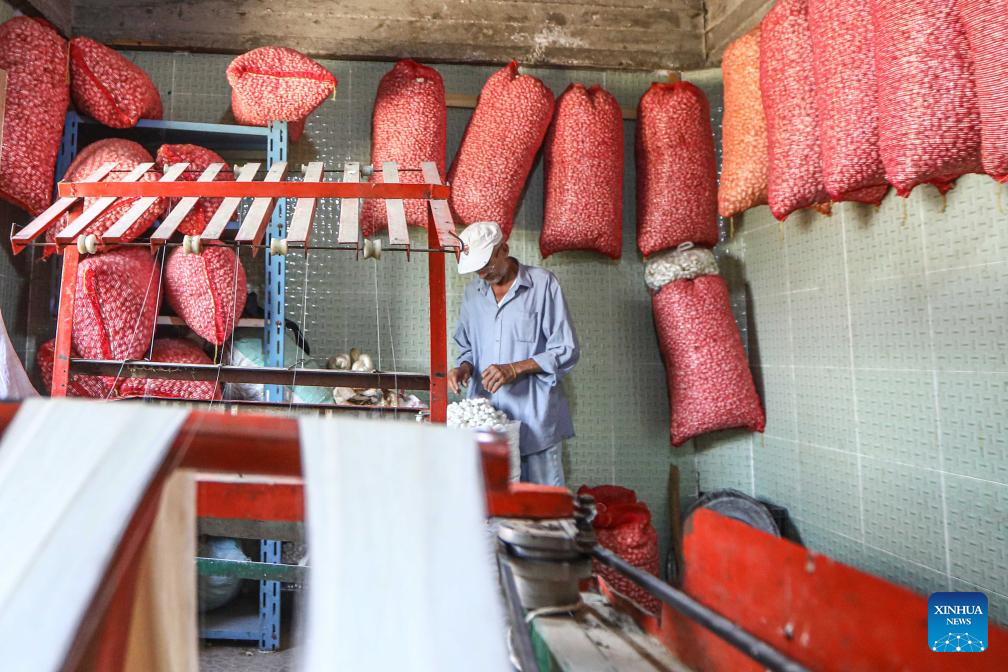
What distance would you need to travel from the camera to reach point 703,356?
2.39 metres

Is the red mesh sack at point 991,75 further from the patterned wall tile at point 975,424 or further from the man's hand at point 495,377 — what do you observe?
the man's hand at point 495,377

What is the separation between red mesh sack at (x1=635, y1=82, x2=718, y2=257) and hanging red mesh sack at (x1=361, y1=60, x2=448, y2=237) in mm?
890

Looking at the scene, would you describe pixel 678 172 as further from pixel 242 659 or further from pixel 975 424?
pixel 242 659

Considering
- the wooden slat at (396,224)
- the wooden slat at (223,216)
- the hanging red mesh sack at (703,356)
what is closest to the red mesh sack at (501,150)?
the hanging red mesh sack at (703,356)

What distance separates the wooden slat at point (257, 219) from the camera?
4.33 ft

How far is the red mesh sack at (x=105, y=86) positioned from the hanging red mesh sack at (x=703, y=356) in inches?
83.6

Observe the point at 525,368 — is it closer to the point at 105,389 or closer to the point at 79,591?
the point at 105,389

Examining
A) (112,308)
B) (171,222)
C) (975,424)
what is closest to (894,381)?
(975,424)

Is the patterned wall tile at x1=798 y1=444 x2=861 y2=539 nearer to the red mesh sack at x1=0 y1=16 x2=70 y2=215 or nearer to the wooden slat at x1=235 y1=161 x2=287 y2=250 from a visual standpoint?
the wooden slat at x1=235 y1=161 x2=287 y2=250

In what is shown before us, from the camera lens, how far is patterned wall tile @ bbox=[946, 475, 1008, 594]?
4.93 ft

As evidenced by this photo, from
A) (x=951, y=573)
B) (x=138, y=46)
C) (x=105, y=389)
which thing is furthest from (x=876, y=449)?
(x=138, y=46)

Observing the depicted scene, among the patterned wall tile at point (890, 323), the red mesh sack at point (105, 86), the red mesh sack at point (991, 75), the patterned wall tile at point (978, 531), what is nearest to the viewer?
the red mesh sack at point (991, 75)

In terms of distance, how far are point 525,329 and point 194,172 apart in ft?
4.33

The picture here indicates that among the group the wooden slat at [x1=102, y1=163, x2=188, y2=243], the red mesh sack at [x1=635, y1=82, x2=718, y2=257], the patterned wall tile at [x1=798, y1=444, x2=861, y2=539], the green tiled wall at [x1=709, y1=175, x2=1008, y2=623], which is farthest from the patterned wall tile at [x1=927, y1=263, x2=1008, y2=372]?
the wooden slat at [x1=102, y1=163, x2=188, y2=243]
